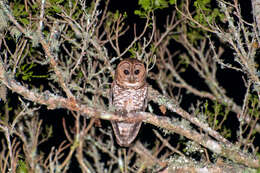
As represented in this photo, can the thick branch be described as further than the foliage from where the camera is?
No

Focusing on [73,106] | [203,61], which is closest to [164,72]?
[203,61]

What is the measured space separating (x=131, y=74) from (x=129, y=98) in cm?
40

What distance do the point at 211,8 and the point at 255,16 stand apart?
5.49ft

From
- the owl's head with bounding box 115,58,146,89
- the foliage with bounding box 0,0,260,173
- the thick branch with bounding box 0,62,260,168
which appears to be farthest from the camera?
the owl's head with bounding box 115,58,146,89

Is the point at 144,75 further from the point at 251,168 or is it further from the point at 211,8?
the point at 251,168

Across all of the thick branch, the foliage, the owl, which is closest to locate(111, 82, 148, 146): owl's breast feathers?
the owl

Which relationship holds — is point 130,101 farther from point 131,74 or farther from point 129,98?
point 131,74

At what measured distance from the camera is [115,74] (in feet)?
21.3

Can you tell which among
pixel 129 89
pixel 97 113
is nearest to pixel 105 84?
pixel 129 89

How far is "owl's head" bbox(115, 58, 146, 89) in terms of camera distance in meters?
6.28

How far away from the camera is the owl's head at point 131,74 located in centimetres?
628

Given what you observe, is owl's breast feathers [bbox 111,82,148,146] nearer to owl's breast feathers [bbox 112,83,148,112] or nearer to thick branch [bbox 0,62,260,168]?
owl's breast feathers [bbox 112,83,148,112]

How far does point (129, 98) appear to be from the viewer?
251 inches

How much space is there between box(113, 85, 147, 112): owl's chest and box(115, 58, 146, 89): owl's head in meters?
0.08
